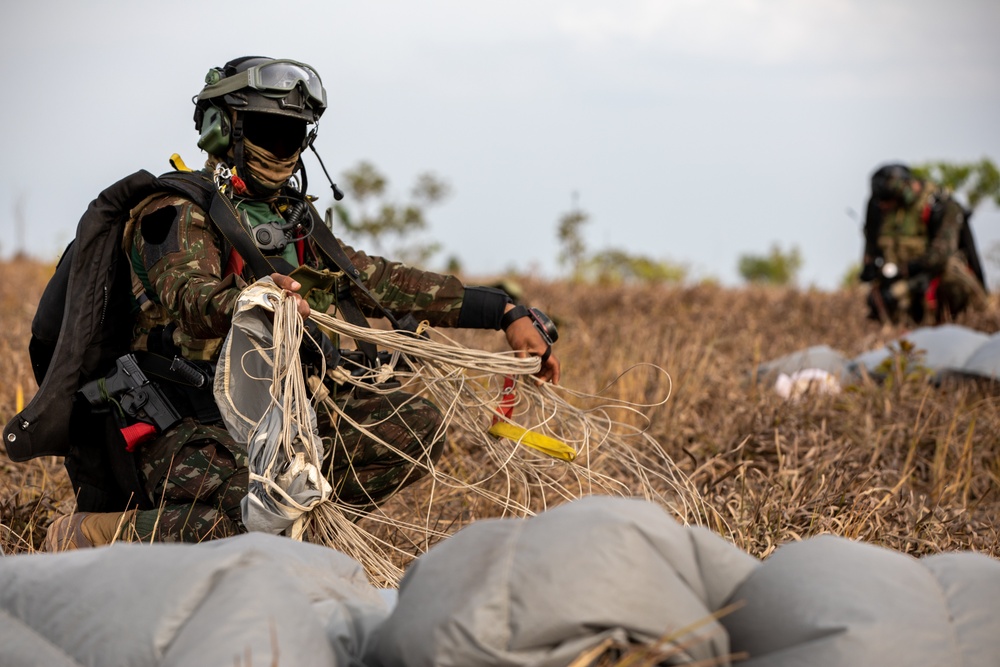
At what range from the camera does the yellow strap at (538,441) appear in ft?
9.66

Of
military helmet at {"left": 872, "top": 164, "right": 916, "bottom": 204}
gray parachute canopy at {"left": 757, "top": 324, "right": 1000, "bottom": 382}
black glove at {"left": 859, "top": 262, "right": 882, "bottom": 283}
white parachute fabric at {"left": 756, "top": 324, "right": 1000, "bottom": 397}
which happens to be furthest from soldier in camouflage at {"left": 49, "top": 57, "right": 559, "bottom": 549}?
military helmet at {"left": 872, "top": 164, "right": 916, "bottom": 204}

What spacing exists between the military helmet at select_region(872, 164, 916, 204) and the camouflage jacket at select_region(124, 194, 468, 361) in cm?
654

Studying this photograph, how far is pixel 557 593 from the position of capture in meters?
1.67

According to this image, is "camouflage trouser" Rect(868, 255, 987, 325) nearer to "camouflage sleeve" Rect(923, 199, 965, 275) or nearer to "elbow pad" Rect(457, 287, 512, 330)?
"camouflage sleeve" Rect(923, 199, 965, 275)

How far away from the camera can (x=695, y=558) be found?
6.19 ft

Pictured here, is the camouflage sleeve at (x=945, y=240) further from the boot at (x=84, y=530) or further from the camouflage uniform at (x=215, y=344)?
the boot at (x=84, y=530)

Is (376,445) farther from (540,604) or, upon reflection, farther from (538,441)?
(540,604)

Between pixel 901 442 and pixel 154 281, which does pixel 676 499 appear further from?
pixel 154 281

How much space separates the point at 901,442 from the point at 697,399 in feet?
2.98

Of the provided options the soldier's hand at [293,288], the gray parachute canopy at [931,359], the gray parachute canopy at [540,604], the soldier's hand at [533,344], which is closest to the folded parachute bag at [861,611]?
the gray parachute canopy at [540,604]

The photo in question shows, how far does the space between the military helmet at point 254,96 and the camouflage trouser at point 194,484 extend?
0.89m

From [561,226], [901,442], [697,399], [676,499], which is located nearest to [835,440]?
[901,442]

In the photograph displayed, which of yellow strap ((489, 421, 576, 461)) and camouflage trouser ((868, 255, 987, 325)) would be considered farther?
camouflage trouser ((868, 255, 987, 325))

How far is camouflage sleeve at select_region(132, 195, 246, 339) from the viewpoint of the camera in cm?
280
